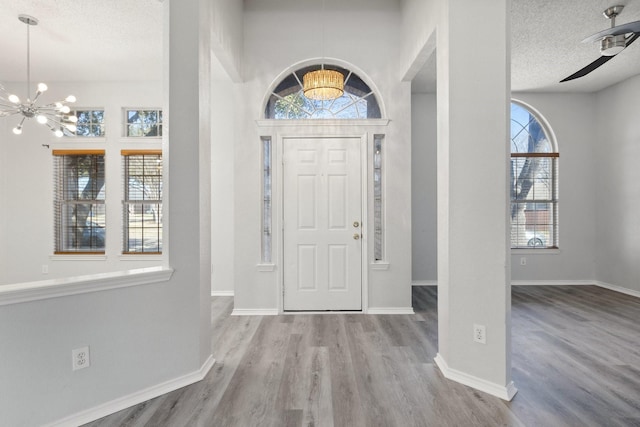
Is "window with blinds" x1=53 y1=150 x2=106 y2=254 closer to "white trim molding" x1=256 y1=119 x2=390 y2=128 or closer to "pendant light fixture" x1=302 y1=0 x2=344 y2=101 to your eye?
"white trim molding" x1=256 y1=119 x2=390 y2=128

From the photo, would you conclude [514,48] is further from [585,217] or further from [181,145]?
[181,145]

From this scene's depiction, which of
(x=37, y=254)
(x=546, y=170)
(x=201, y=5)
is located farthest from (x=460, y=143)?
(x=37, y=254)

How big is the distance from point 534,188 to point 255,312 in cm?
493

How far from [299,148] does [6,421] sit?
322 centimetres

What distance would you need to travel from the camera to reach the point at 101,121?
5.07m

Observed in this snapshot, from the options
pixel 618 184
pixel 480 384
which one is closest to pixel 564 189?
pixel 618 184

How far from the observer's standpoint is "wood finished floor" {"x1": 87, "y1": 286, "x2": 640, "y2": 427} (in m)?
1.92

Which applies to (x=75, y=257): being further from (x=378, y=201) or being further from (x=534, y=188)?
(x=534, y=188)

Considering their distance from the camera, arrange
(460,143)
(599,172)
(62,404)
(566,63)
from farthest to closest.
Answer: (599,172), (566,63), (460,143), (62,404)

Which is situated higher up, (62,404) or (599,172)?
(599,172)

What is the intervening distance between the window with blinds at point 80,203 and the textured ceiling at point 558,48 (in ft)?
17.0

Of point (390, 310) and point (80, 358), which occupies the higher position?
point (80, 358)

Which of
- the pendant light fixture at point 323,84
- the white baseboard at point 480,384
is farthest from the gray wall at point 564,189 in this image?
the white baseboard at point 480,384

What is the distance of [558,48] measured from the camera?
399 cm
